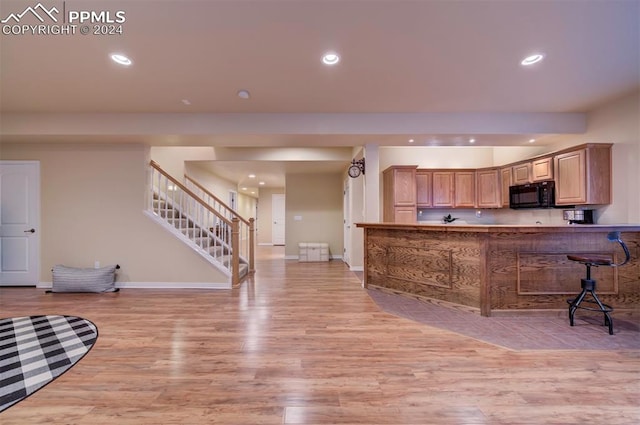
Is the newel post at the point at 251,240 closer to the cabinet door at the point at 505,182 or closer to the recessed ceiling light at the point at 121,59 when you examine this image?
the recessed ceiling light at the point at 121,59

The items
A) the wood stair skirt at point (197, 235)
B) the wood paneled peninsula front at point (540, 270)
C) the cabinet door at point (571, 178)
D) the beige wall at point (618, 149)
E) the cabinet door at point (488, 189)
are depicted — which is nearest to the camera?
the wood paneled peninsula front at point (540, 270)

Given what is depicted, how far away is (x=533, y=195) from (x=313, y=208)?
493 centimetres

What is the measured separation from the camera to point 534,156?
499 cm

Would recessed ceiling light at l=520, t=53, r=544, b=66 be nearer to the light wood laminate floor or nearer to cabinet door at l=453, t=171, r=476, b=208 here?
the light wood laminate floor

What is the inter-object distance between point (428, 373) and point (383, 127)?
320 centimetres

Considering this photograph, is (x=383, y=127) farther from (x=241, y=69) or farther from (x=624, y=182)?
(x=624, y=182)

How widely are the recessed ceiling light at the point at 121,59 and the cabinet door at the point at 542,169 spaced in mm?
5936

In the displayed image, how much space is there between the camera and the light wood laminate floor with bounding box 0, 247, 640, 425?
5.10ft

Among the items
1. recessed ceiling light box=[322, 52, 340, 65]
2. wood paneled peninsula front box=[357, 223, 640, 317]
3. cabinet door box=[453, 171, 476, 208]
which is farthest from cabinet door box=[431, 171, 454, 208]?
recessed ceiling light box=[322, 52, 340, 65]

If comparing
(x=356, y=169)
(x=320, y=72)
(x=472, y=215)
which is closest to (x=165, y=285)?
(x=356, y=169)

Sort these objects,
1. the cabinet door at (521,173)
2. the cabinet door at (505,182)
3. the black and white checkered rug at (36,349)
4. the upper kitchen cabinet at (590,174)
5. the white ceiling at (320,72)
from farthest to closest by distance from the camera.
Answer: the cabinet door at (505,182) → the cabinet door at (521,173) → the upper kitchen cabinet at (590,174) → the white ceiling at (320,72) → the black and white checkered rug at (36,349)

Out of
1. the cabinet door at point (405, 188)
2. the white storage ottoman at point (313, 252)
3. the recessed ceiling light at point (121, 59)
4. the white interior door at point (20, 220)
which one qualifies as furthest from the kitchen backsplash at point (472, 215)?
the white interior door at point (20, 220)

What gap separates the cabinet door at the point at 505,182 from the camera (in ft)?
17.3

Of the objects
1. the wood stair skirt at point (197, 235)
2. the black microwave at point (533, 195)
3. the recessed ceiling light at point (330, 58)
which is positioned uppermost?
the recessed ceiling light at point (330, 58)
